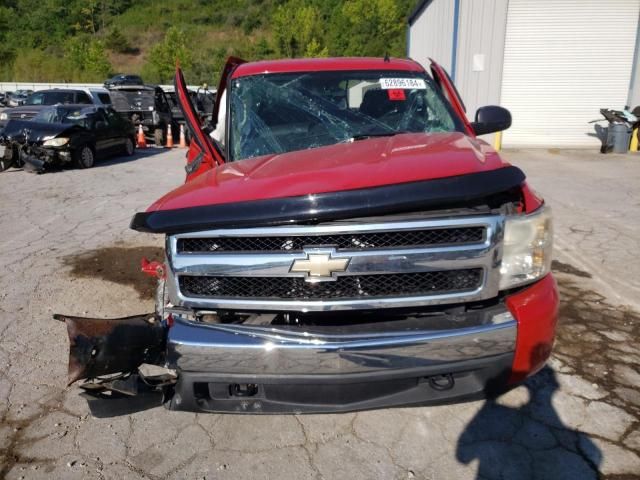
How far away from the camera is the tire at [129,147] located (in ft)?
46.0

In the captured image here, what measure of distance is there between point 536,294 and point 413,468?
3.22 ft

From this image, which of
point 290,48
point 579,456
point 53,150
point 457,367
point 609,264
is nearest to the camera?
point 457,367

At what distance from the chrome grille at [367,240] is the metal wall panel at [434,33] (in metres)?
14.1

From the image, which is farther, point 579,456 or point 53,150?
point 53,150

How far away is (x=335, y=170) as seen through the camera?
232 cm

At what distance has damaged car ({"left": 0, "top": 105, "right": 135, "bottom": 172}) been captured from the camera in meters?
11.0

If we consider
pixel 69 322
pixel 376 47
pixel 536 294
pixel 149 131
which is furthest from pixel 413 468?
pixel 376 47

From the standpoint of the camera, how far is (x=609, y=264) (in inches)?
204

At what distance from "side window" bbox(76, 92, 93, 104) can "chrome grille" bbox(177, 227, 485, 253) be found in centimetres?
1652

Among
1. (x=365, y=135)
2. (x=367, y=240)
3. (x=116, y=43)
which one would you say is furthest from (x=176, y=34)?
(x=367, y=240)

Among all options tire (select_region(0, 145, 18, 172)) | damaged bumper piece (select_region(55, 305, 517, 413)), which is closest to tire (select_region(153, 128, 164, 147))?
tire (select_region(0, 145, 18, 172))

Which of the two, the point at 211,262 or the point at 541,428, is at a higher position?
the point at 211,262

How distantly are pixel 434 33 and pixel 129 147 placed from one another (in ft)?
43.0

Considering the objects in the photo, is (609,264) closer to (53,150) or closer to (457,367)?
(457,367)
